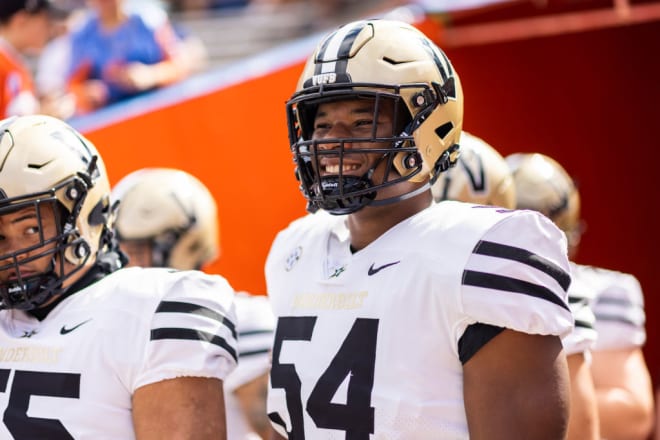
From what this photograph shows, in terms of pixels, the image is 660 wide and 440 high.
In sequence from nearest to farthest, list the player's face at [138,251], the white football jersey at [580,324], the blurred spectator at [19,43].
→ the white football jersey at [580,324] < the player's face at [138,251] < the blurred spectator at [19,43]

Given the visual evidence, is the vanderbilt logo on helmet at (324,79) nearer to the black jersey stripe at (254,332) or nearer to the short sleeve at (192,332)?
the short sleeve at (192,332)

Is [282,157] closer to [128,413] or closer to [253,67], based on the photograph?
[253,67]

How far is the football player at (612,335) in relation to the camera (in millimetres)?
3521

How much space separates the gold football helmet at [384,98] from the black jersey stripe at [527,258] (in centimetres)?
31

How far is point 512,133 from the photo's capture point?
4.92m

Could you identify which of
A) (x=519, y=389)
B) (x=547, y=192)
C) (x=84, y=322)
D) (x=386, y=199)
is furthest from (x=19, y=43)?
(x=519, y=389)

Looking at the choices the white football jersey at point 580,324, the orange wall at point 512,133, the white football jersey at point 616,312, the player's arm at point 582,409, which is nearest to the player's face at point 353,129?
the white football jersey at point 580,324

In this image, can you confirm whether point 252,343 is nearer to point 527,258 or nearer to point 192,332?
point 192,332

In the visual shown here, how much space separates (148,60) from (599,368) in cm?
304

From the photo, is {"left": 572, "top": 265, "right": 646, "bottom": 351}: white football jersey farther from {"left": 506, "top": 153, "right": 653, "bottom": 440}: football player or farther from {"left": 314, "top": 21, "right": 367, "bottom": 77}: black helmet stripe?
{"left": 314, "top": 21, "right": 367, "bottom": 77}: black helmet stripe

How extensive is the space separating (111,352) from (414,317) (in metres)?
0.72

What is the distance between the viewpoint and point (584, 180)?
510 centimetres

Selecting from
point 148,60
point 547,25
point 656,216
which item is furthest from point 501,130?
point 148,60

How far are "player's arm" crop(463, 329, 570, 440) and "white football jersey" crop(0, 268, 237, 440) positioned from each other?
680mm
